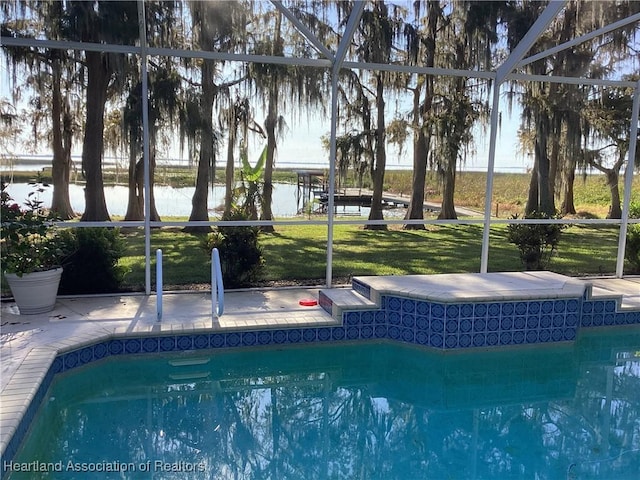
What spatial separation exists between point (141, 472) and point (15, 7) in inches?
242

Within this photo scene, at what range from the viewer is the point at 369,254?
843 cm

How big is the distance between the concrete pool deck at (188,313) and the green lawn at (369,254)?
0.78 meters

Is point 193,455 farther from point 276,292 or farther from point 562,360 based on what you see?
point 562,360

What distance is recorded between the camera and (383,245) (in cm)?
942

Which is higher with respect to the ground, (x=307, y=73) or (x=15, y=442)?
(x=307, y=73)

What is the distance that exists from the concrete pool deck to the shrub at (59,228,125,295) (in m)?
0.16

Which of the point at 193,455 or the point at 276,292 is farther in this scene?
the point at 276,292

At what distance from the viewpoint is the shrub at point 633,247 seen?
6.31 metres

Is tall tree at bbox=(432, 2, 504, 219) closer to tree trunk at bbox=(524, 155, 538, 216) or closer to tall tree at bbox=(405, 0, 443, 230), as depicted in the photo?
tall tree at bbox=(405, 0, 443, 230)

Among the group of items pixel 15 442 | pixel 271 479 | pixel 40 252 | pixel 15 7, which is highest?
pixel 15 7

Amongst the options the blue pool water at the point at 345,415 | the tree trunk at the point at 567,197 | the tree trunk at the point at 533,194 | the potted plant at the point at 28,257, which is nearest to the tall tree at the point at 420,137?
the tree trunk at the point at 533,194

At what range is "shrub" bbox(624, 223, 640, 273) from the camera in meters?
6.31

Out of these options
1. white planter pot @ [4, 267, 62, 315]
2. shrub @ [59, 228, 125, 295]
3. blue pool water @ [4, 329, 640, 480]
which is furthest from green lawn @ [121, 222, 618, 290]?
blue pool water @ [4, 329, 640, 480]

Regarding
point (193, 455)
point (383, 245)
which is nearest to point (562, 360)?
point (193, 455)
